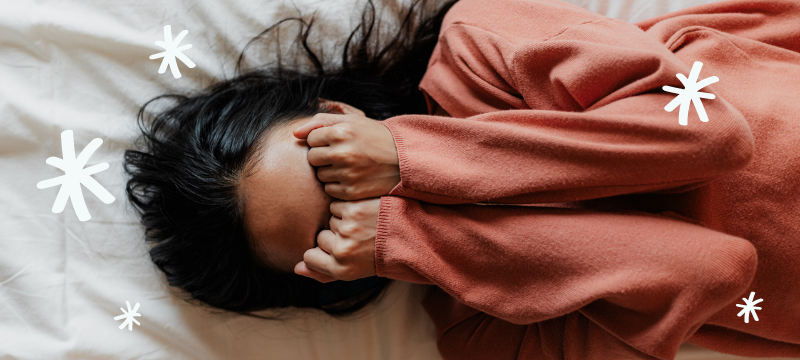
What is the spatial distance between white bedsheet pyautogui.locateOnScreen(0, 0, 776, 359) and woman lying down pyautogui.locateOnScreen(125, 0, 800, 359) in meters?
0.09

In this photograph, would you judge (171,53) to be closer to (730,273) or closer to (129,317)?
(129,317)

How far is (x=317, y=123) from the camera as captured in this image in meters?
0.75

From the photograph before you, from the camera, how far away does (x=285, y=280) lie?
87cm

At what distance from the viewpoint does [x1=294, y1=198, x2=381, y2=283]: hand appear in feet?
2.40

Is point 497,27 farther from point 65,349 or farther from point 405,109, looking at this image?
point 65,349

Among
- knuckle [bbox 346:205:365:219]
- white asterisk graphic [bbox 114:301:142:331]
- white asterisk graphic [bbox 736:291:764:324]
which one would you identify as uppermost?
white asterisk graphic [bbox 736:291:764:324]

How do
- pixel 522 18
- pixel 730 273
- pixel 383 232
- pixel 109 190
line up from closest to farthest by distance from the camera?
pixel 730 273
pixel 383 232
pixel 522 18
pixel 109 190

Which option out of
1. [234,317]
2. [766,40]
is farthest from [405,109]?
[766,40]

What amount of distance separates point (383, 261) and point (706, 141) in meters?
0.46

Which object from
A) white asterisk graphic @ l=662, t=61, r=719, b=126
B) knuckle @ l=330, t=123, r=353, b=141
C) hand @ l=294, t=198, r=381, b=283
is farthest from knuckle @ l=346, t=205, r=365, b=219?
white asterisk graphic @ l=662, t=61, r=719, b=126

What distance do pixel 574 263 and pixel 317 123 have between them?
432 millimetres

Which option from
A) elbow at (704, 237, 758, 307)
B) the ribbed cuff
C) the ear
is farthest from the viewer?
the ear

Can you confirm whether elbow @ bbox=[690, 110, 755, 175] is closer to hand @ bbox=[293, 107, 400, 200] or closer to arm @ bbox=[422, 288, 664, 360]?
arm @ bbox=[422, 288, 664, 360]

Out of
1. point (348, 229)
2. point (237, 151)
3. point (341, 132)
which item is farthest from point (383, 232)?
point (237, 151)
